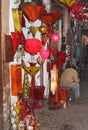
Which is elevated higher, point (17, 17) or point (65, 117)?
point (17, 17)

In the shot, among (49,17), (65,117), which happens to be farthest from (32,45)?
(65,117)

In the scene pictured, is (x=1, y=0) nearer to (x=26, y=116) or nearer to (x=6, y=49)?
(x=6, y=49)

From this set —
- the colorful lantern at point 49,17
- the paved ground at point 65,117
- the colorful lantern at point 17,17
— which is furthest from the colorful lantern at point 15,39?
the paved ground at point 65,117

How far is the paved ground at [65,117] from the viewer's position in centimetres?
895

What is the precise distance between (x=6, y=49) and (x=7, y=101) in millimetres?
1205

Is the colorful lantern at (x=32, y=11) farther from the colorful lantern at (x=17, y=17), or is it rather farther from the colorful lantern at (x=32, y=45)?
the colorful lantern at (x=32, y=45)

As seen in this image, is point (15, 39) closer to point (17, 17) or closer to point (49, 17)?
point (17, 17)

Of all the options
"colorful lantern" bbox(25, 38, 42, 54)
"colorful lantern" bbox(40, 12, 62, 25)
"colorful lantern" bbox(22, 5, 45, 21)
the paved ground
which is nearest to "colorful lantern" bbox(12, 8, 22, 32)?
"colorful lantern" bbox(22, 5, 45, 21)

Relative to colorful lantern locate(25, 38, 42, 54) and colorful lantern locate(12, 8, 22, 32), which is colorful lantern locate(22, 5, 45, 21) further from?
colorful lantern locate(25, 38, 42, 54)

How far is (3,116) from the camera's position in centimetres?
785

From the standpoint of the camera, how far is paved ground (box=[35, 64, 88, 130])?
352 inches

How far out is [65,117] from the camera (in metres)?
9.91

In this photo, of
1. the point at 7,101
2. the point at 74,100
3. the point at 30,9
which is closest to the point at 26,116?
the point at 7,101

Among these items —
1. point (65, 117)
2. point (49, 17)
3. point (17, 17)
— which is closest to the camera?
point (17, 17)
